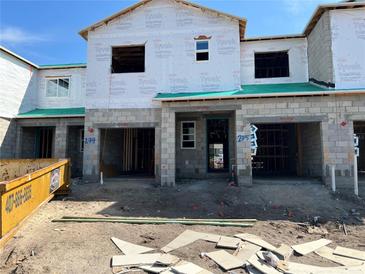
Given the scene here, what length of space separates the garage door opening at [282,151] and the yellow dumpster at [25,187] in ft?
31.6

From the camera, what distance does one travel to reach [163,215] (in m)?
8.95

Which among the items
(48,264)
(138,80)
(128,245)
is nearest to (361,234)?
(128,245)

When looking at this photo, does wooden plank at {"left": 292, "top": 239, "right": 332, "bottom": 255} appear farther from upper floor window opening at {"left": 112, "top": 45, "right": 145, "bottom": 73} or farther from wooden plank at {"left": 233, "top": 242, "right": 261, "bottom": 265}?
upper floor window opening at {"left": 112, "top": 45, "right": 145, "bottom": 73}

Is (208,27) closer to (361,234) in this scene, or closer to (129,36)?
(129,36)

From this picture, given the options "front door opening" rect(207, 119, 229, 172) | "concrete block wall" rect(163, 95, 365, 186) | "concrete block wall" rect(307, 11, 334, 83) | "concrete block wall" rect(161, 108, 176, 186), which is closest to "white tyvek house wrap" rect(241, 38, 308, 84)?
"concrete block wall" rect(307, 11, 334, 83)

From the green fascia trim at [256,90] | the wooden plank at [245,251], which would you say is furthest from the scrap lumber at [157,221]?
the green fascia trim at [256,90]

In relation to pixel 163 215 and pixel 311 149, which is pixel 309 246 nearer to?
pixel 163 215

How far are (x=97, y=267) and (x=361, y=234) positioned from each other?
6622 mm

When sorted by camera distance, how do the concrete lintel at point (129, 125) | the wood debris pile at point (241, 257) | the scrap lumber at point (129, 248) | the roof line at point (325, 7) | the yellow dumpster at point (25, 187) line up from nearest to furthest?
the wood debris pile at point (241, 257) < the scrap lumber at point (129, 248) < the yellow dumpster at point (25, 187) < the roof line at point (325, 7) < the concrete lintel at point (129, 125)

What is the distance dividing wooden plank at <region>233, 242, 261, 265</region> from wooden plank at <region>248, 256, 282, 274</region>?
119 mm

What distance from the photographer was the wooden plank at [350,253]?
19.3 feet

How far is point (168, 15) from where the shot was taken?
13734 millimetres

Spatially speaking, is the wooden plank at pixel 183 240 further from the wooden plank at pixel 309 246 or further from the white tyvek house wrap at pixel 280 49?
the white tyvek house wrap at pixel 280 49

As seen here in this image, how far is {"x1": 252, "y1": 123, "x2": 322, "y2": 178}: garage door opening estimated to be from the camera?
14.5 m
